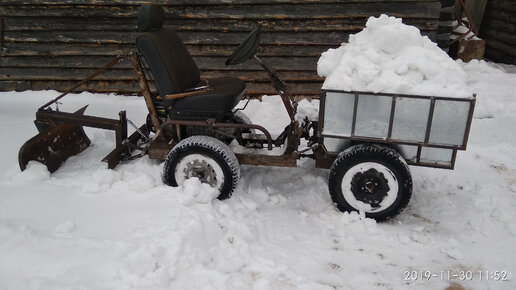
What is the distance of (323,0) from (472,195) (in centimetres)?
338

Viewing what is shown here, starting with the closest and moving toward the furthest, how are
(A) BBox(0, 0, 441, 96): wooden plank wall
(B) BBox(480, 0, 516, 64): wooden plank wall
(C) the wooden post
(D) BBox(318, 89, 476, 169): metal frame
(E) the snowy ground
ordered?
(E) the snowy ground, (D) BBox(318, 89, 476, 169): metal frame, (A) BBox(0, 0, 441, 96): wooden plank wall, (B) BBox(480, 0, 516, 64): wooden plank wall, (C) the wooden post

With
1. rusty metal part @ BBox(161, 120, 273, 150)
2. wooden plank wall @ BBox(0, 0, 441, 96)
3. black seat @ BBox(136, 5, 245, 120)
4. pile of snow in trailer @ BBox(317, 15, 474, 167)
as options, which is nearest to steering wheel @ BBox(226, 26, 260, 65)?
black seat @ BBox(136, 5, 245, 120)

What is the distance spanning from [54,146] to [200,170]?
1599mm

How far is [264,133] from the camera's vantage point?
3.77 metres

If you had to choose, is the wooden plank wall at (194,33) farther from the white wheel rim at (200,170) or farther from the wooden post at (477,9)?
the wooden post at (477,9)

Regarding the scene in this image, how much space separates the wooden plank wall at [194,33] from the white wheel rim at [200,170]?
306 cm

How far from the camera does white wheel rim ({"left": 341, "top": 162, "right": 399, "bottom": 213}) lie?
3498 millimetres

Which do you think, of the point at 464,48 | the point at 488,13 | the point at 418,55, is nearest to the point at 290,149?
the point at 418,55

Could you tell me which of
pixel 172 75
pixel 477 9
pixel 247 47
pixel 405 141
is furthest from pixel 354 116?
pixel 477 9

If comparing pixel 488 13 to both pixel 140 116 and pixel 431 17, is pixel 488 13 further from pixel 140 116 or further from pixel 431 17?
pixel 140 116

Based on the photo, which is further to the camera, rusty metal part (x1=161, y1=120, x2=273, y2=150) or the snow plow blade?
the snow plow blade

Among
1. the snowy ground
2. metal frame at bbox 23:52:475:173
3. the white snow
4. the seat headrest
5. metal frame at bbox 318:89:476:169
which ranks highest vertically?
the seat headrest

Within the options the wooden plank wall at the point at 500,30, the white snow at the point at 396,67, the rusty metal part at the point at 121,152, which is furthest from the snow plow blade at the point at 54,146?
the wooden plank wall at the point at 500,30

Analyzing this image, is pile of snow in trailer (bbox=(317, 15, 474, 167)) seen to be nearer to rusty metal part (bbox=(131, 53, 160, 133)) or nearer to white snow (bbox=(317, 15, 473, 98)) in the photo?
white snow (bbox=(317, 15, 473, 98))
